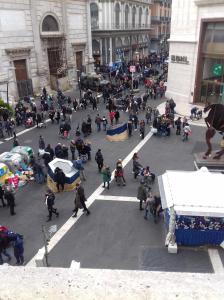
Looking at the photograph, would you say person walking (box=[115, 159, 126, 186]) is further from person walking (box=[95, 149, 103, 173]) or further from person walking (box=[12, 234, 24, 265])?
person walking (box=[12, 234, 24, 265])

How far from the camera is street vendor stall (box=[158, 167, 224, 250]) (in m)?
9.94

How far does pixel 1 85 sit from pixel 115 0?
106 feet

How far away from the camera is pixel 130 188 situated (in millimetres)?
15039

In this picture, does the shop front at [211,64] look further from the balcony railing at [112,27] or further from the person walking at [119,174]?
the balcony railing at [112,27]

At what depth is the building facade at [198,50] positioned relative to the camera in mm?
26844

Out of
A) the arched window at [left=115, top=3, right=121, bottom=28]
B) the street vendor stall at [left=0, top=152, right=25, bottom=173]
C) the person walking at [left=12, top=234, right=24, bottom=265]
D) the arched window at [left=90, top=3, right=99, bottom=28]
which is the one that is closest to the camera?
the person walking at [left=12, top=234, right=24, bottom=265]

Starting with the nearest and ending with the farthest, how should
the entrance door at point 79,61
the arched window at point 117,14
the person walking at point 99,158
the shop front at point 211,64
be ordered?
the person walking at point 99,158, the shop front at point 211,64, the entrance door at point 79,61, the arched window at point 117,14

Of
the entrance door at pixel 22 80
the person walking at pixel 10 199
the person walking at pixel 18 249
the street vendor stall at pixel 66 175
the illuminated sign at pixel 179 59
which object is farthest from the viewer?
the entrance door at pixel 22 80

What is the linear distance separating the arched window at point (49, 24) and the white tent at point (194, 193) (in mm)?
29074

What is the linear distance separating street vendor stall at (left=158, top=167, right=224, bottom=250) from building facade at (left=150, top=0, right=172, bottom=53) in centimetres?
7408

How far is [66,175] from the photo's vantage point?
14.9m

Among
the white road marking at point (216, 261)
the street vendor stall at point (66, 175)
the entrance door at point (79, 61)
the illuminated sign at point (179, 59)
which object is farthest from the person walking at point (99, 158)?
the entrance door at point (79, 61)

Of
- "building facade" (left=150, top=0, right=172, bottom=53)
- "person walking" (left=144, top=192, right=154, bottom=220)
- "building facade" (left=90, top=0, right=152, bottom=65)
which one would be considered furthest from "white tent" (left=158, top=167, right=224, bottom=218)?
"building facade" (left=150, top=0, right=172, bottom=53)

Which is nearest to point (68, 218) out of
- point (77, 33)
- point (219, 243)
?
point (219, 243)
